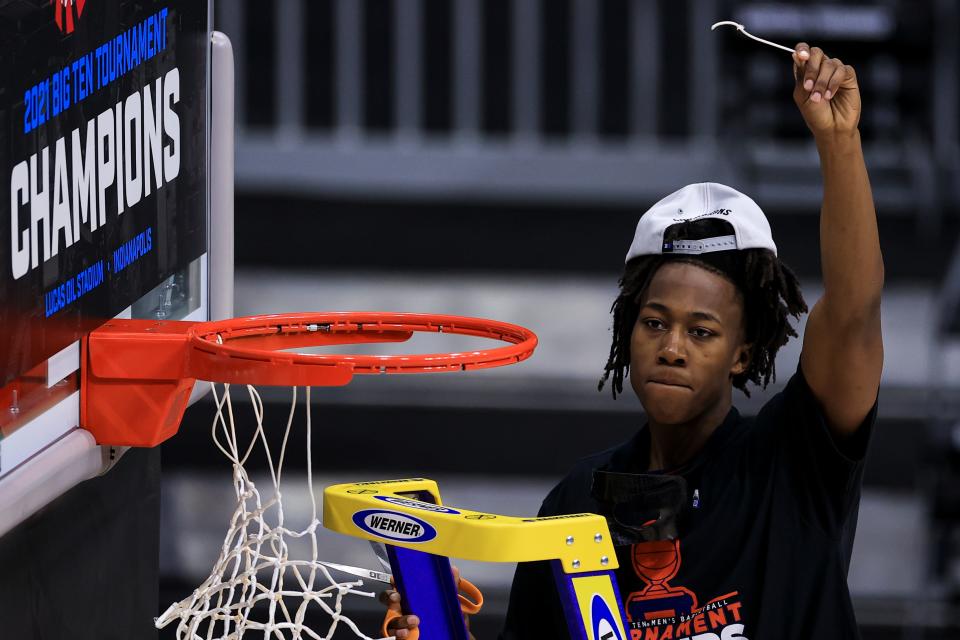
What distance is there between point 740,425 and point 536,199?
472 centimetres

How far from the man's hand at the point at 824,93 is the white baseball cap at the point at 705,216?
0.23m

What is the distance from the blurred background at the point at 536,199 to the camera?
480 cm

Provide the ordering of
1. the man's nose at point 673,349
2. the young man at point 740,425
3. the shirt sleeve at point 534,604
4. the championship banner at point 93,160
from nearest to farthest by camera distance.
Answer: the championship banner at point 93,160
the young man at point 740,425
the man's nose at point 673,349
the shirt sleeve at point 534,604

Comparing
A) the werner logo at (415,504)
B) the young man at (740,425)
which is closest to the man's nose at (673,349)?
the young man at (740,425)

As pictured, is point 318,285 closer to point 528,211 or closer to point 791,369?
point 528,211

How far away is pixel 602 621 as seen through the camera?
63.9 inches

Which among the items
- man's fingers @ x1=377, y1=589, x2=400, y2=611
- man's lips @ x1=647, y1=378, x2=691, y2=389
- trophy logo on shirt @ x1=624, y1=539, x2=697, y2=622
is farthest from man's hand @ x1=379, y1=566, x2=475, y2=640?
man's lips @ x1=647, y1=378, x2=691, y2=389

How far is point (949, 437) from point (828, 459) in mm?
3014

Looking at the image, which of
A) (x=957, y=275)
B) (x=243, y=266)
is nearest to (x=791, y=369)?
(x=957, y=275)

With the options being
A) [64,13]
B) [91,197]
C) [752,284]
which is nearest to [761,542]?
[752,284]

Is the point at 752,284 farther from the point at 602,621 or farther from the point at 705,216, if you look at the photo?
the point at 602,621

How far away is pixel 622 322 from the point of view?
1.92 metres

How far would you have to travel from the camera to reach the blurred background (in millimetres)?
4801

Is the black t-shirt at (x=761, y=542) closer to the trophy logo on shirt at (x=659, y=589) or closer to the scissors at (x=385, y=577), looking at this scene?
the trophy logo on shirt at (x=659, y=589)
